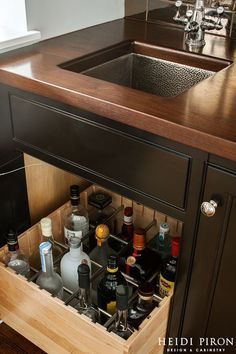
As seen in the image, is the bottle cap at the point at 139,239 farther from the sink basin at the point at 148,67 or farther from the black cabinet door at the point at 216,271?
the sink basin at the point at 148,67

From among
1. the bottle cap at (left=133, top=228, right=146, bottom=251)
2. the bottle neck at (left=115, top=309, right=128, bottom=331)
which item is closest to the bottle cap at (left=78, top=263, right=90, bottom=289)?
the bottle neck at (left=115, top=309, right=128, bottom=331)

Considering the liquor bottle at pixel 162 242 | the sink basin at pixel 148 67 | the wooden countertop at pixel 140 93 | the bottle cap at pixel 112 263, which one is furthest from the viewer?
the liquor bottle at pixel 162 242

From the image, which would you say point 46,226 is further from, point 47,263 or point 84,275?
point 84,275

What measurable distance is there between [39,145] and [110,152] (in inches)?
9.7

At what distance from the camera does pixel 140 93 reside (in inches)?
38.1

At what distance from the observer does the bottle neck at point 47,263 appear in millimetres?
1146

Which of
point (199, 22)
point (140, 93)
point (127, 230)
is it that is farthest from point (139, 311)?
point (199, 22)

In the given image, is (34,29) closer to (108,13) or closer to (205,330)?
(108,13)

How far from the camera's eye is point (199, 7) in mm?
1198

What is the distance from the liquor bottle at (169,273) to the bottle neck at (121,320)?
13cm

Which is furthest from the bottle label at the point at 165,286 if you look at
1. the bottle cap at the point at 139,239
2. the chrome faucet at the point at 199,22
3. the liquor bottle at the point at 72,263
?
the chrome faucet at the point at 199,22

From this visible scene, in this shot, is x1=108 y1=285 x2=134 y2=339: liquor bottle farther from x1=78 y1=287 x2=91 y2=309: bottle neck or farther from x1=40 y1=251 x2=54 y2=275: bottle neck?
x1=40 y1=251 x2=54 y2=275: bottle neck

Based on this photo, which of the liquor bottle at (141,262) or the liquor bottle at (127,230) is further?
the liquor bottle at (127,230)

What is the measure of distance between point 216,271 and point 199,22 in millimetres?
691
